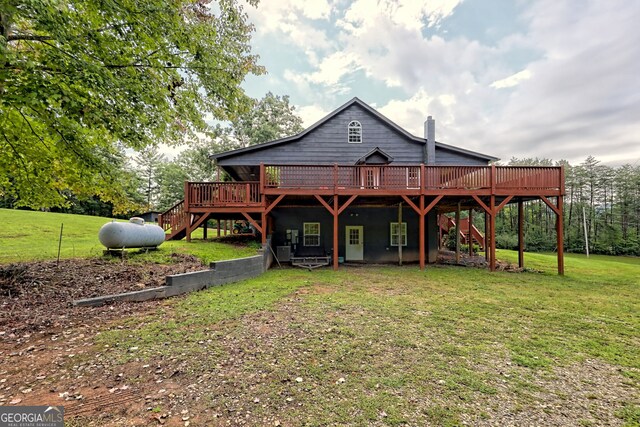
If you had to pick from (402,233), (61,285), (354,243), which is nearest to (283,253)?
(354,243)

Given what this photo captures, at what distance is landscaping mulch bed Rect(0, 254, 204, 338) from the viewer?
4297mm

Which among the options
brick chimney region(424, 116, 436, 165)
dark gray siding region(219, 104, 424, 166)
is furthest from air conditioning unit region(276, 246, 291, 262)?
brick chimney region(424, 116, 436, 165)

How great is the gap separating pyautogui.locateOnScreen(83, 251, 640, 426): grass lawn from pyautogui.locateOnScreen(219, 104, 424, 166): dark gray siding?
836 cm

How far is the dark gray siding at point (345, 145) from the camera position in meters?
13.3

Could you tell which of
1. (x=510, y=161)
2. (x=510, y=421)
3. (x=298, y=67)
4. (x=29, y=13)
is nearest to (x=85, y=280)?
(x=29, y=13)

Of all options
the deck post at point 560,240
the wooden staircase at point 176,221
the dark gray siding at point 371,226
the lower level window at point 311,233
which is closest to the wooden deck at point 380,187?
the deck post at point 560,240

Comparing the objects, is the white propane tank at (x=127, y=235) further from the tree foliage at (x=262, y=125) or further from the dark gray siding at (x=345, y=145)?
the tree foliage at (x=262, y=125)

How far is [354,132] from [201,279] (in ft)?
34.0

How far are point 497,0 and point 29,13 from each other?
1599 cm

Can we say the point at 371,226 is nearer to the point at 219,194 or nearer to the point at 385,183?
the point at 385,183

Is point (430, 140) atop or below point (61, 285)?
atop

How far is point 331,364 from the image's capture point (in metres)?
3.26

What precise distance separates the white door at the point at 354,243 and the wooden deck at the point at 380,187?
278 cm

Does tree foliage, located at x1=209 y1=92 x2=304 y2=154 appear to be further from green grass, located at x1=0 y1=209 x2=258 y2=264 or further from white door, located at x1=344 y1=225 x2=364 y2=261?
white door, located at x1=344 y1=225 x2=364 y2=261
